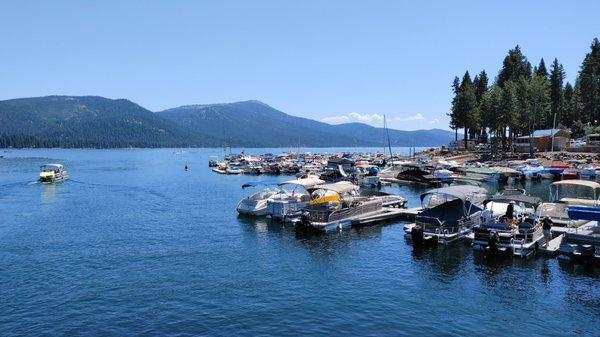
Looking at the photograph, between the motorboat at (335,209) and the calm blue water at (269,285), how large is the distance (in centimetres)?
194

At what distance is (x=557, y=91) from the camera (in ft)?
424

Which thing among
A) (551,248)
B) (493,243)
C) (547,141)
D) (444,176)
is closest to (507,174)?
(444,176)

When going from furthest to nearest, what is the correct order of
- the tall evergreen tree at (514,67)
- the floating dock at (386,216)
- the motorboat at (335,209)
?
the tall evergreen tree at (514,67)
the floating dock at (386,216)
the motorboat at (335,209)

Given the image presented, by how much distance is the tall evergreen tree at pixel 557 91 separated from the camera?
129 m

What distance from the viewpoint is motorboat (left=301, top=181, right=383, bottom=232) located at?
40625mm

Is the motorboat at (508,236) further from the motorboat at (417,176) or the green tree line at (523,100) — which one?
the green tree line at (523,100)

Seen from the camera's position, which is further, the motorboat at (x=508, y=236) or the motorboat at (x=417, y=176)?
the motorboat at (x=417, y=176)

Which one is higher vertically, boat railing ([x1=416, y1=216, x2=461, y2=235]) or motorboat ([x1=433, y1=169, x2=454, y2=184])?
motorboat ([x1=433, y1=169, x2=454, y2=184])

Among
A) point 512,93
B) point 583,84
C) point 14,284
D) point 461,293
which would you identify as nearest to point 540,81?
point 512,93

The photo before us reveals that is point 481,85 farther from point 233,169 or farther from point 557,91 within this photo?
point 233,169

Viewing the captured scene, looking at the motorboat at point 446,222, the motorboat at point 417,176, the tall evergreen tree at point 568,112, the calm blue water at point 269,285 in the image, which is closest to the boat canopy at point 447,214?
the motorboat at point 446,222

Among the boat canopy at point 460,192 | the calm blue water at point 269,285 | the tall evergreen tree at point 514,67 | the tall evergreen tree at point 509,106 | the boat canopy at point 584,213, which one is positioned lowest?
the calm blue water at point 269,285

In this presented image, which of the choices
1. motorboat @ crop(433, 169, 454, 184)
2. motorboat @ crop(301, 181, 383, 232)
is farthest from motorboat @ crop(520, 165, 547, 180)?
motorboat @ crop(301, 181, 383, 232)

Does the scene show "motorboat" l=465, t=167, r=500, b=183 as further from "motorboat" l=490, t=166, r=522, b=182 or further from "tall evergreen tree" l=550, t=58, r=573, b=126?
"tall evergreen tree" l=550, t=58, r=573, b=126
